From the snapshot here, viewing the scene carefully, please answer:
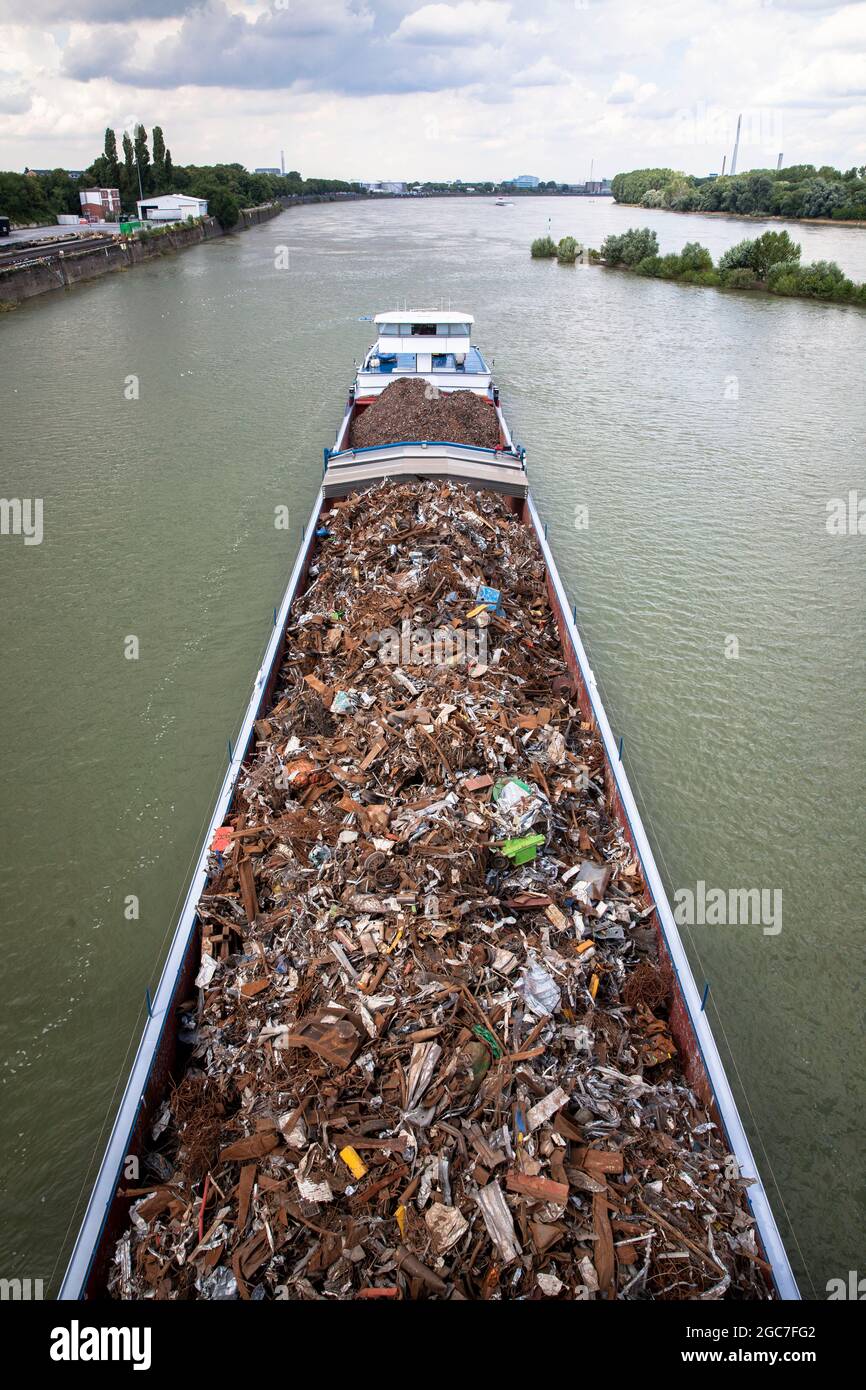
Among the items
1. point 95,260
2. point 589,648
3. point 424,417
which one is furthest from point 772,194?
point 589,648

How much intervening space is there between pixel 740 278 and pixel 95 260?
37760 millimetres

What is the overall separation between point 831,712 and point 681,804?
3165mm

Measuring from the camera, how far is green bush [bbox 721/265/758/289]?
42088 mm

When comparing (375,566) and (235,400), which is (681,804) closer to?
(375,566)

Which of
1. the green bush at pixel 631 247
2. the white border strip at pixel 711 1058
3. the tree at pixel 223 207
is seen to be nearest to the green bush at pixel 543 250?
the green bush at pixel 631 247

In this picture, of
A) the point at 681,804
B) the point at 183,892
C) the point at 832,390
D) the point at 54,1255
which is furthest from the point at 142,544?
the point at 832,390

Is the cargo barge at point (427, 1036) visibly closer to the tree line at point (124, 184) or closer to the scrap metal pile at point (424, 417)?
the scrap metal pile at point (424, 417)

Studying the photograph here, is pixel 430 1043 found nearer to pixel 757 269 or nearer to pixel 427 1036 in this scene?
pixel 427 1036

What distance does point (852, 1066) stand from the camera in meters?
6.10

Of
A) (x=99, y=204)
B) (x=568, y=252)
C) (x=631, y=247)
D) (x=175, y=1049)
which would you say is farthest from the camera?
(x=99, y=204)

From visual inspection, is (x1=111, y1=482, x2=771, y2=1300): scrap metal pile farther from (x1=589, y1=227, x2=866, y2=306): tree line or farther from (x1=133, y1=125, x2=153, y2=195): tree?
(x1=133, y1=125, x2=153, y2=195): tree

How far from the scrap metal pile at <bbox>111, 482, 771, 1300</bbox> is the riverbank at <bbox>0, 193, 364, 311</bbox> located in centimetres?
3902

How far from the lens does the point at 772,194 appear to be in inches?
3246

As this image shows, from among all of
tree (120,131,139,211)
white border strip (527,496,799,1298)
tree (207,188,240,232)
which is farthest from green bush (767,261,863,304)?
tree (120,131,139,211)
